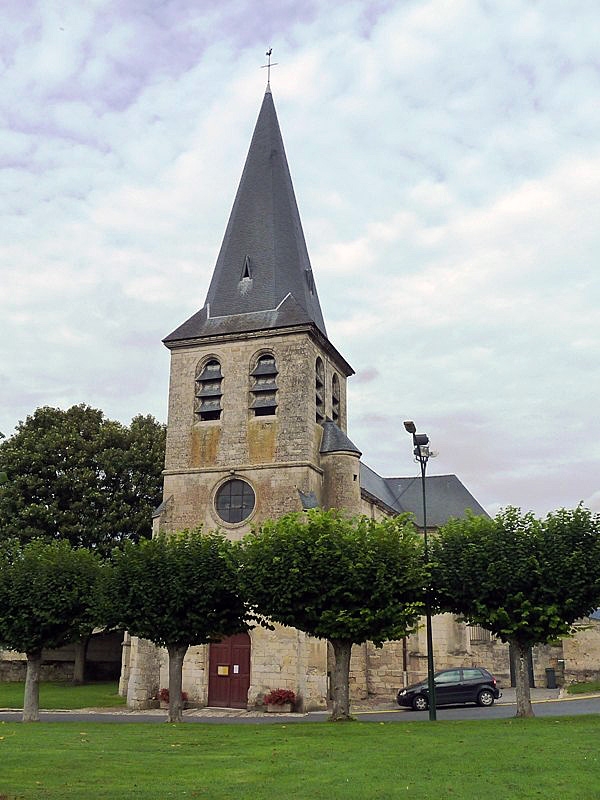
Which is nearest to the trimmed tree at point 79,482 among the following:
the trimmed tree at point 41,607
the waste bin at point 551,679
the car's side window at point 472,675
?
the trimmed tree at point 41,607

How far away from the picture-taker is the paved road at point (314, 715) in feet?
77.0

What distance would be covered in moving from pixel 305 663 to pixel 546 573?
34.7 ft

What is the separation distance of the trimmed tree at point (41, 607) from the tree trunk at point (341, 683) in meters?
7.24

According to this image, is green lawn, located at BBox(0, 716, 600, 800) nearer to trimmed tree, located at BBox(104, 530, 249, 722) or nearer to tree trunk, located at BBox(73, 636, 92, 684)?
trimmed tree, located at BBox(104, 530, 249, 722)

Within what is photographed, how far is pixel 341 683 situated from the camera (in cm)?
2106

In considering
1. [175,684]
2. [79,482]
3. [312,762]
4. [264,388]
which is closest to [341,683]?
[175,684]

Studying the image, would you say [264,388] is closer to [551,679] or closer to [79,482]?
[79,482]

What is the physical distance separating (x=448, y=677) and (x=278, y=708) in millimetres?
6001

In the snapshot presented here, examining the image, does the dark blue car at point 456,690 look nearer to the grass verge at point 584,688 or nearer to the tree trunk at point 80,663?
the grass verge at point 584,688

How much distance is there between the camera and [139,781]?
1024 cm

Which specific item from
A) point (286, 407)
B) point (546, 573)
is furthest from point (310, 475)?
point (546, 573)

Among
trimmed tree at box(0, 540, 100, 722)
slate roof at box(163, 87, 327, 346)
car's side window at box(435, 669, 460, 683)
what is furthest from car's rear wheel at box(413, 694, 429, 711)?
slate roof at box(163, 87, 327, 346)

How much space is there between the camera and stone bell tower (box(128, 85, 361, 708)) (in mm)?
28531

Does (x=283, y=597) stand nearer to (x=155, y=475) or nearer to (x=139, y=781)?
(x=139, y=781)
